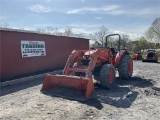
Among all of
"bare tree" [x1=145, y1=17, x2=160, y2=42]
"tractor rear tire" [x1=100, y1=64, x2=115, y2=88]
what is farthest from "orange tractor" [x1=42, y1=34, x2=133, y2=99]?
"bare tree" [x1=145, y1=17, x2=160, y2=42]

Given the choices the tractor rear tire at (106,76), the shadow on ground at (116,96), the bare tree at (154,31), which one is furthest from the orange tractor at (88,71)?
the bare tree at (154,31)

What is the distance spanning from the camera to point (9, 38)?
33.8 feet

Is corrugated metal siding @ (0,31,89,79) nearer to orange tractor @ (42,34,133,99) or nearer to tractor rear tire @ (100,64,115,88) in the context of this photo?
orange tractor @ (42,34,133,99)

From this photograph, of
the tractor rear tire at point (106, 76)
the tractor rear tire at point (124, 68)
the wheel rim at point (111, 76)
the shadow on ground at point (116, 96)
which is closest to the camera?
the shadow on ground at point (116, 96)

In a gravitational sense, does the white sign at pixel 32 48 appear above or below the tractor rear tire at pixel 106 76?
above

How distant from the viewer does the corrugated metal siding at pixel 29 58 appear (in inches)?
400

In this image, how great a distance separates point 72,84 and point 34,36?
6135 mm

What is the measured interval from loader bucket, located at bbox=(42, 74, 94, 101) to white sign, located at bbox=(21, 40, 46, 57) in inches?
179

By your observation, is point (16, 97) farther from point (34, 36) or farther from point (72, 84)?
point (34, 36)

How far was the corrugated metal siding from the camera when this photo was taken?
33.3ft

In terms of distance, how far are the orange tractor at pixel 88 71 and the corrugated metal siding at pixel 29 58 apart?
3.89 metres

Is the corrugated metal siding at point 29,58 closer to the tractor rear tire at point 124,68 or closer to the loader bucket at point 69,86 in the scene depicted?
the loader bucket at point 69,86

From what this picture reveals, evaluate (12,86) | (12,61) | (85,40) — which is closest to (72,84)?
(12,86)

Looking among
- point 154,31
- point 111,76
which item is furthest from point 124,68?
point 154,31
